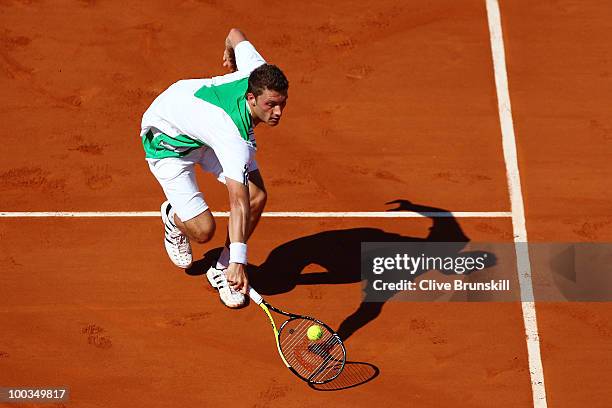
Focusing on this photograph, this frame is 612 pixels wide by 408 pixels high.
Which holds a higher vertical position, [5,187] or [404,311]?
[5,187]

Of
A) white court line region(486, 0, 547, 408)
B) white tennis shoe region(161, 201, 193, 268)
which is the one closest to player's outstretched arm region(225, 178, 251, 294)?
white tennis shoe region(161, 201, 193, 268)

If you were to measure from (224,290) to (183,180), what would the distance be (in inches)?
43.9

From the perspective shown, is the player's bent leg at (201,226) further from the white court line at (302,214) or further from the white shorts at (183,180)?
the white court line at (302,214)

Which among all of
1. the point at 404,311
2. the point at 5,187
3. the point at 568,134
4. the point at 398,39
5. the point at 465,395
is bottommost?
the point at 465,395

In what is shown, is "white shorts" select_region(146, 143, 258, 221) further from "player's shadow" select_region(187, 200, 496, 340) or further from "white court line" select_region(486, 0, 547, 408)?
"white court line" select_region(486, 0, 547, 408)

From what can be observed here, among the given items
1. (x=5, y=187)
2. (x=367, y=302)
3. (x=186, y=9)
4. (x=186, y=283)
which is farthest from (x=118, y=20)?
(x=367, y=302)

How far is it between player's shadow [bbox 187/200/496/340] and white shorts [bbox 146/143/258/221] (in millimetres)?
864

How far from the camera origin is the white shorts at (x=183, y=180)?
34.2 feet

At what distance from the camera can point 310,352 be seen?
1017 cm

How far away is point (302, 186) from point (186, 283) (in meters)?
1.78

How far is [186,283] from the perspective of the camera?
1102cm

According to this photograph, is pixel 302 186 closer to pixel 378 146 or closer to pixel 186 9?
pixel 378 146

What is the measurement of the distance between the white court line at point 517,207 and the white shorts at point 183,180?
2.80 meters

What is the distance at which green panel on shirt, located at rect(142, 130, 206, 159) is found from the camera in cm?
1023
